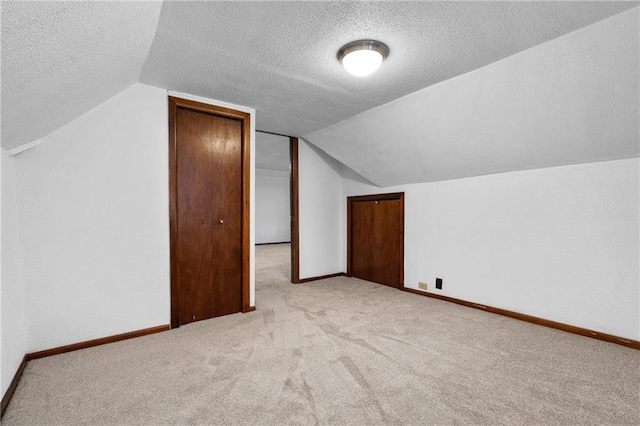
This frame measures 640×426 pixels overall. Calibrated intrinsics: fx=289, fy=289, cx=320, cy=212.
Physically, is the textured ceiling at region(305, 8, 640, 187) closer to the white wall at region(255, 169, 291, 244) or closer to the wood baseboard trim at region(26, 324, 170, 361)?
the wood baseboard trim at region(26, 324, 170, 361)

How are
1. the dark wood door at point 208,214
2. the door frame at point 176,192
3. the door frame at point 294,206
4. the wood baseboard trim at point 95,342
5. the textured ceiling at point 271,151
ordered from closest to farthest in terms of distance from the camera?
the wood baseboard trim at point 95,342 → the door frame at point 176,192 → the dark wood door at point 208,214 → the door frame at point 294,206 → the textured ceiling at point 271,151

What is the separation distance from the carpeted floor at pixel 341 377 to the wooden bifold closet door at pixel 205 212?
288mm

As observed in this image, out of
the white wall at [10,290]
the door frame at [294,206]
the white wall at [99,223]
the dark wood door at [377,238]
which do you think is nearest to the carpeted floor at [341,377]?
the white wall at [10,290]

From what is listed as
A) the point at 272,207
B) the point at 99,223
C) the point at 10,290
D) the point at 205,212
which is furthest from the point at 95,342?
the point at 272,207

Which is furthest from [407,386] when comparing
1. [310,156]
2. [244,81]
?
[310,156]

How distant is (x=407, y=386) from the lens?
172 centimetres

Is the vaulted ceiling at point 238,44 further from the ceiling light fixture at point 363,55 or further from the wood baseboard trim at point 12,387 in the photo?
the wood baseboard trim at point 12,387

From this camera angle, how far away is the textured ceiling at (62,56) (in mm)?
1030

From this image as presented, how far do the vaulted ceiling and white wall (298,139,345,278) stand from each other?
183 cm

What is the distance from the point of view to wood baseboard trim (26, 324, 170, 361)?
2066mm

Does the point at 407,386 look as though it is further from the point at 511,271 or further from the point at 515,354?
the point at 511,271

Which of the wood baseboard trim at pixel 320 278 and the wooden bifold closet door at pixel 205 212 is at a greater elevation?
the wooden bifold closet door at pixel 205 212

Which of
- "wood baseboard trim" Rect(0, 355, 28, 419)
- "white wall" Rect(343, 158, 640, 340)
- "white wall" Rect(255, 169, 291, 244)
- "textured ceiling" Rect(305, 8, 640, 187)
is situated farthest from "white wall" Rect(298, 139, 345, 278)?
"white wall" Rect(255, 169, 291, 244)

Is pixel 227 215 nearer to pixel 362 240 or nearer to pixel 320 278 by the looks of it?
pixel 320 278
